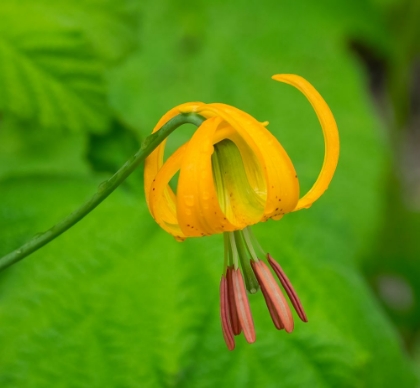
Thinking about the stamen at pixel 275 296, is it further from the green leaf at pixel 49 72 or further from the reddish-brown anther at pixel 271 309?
the green leaf at pixel 49 72

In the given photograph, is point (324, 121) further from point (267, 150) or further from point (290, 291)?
point (290, 291)

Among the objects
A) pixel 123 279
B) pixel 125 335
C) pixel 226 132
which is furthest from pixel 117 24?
pixel 226 132

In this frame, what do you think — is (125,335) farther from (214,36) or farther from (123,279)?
(214,36)

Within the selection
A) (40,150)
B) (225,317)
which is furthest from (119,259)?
(225,317)

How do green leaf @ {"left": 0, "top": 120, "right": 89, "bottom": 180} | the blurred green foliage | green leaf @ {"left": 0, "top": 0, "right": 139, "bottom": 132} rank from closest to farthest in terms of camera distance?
the blurred green foliage → green leaf @ {"left": 0, "top": 0, "right": 139, "bottom": 132} → green leaf @ {"left": 0, "top": 120, "right": 89, "bottom": 180}

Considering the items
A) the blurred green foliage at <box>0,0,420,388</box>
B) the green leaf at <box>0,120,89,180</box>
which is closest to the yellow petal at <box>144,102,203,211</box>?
the blurred green foliage at <box>0,0,420,388</box>

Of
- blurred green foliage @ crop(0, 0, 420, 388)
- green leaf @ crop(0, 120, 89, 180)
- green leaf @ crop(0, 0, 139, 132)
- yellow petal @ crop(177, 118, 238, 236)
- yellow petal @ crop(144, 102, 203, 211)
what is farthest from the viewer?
green leaf @ crop(0, 120, 89, 180)

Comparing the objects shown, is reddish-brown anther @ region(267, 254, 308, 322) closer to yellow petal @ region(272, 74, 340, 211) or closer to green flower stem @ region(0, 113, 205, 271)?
yellow petal @ region(272, 74, 340, 211)
